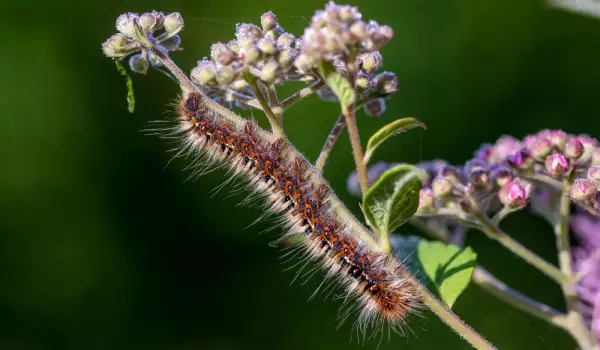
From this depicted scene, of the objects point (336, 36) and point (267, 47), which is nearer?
point (336, 36)

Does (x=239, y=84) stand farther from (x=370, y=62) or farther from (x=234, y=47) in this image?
(x=370, y=62)

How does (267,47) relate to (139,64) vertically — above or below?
below

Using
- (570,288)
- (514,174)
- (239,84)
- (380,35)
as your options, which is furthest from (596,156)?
(239,84)

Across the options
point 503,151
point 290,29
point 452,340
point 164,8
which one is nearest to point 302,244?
point 503,151

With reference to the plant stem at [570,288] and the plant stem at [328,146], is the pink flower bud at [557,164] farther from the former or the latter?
the plant stem at [328,146]

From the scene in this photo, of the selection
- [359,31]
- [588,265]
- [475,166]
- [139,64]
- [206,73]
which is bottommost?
[588,265]

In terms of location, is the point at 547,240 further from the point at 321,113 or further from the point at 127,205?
the point at 127,205
